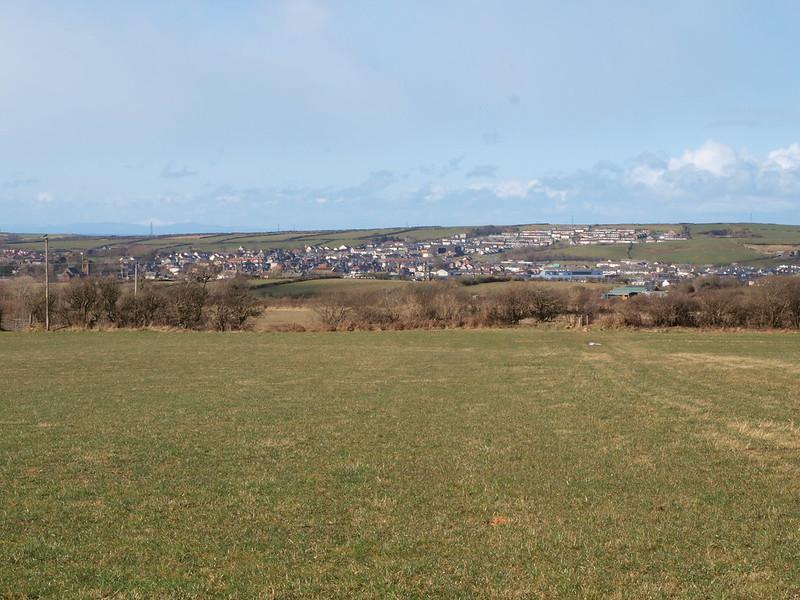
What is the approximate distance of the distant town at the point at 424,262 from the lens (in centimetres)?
8112

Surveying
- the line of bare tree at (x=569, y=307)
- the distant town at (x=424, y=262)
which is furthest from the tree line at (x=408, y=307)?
the distant town at (x=424, y=262)

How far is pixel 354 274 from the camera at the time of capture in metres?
100

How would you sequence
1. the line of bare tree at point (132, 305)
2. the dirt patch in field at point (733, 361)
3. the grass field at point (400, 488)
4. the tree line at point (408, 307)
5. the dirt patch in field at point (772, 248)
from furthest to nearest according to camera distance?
the dirt patch in field at point (772, 248), the line of bare tree at point (132, 305), the tree line at point (408, 307), the dirt patch in field at point (733, 361), the grass field at point (400, 488)

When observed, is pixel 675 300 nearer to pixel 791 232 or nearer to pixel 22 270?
pixel 22 270

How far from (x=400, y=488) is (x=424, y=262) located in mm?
105700

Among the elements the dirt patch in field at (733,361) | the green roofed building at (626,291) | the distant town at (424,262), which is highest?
the distant town at (424,262)

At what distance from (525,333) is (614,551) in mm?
46130

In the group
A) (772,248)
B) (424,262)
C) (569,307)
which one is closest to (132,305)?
(569,307)

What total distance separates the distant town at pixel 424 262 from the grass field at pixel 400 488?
4522 cm

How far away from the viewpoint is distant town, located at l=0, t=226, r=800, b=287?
81.1 meters

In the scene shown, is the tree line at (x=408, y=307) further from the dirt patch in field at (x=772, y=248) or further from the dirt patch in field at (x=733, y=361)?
the dirt patch in field at (x=772, y=248)

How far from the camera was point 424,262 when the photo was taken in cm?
11675

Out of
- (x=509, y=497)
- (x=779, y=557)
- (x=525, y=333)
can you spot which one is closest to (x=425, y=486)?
(x=509, y=497)

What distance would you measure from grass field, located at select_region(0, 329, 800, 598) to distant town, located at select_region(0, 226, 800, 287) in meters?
45.2
